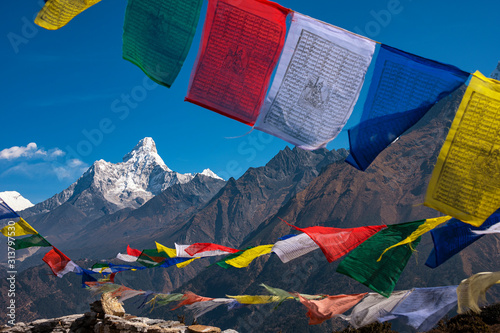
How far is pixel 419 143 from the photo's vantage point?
377 feet

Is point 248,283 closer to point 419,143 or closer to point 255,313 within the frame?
point 255,313

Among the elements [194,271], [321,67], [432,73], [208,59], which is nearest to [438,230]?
[432,73]

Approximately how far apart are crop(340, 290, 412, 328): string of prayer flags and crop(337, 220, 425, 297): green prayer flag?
918mm

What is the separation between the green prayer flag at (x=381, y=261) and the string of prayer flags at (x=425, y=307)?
0.93 meters

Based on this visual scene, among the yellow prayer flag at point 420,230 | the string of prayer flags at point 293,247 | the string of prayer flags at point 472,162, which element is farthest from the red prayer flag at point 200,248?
the string of prayer flags at point 472,162

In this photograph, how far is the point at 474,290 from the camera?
243 inches

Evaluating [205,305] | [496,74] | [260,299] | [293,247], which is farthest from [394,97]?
[496,74]

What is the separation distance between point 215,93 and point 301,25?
1.62 meters

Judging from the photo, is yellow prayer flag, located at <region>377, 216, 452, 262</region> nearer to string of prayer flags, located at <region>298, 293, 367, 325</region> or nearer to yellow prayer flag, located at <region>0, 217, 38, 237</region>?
string of prayer flags, located at <region>298, 293, 367, 325</region>

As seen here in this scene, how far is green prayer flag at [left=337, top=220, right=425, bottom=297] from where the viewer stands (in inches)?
243

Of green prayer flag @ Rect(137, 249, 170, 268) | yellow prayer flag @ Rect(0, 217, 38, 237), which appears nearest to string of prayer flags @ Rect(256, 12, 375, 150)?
green prayer flag @ Rect(137, 249, 170, 268)

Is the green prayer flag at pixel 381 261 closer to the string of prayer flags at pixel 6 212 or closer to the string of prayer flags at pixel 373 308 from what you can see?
the string of prayer flags at pixel 373 308

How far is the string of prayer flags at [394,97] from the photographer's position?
17.3 feet

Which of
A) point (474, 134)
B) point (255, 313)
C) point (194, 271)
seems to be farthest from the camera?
point (194, 271)
